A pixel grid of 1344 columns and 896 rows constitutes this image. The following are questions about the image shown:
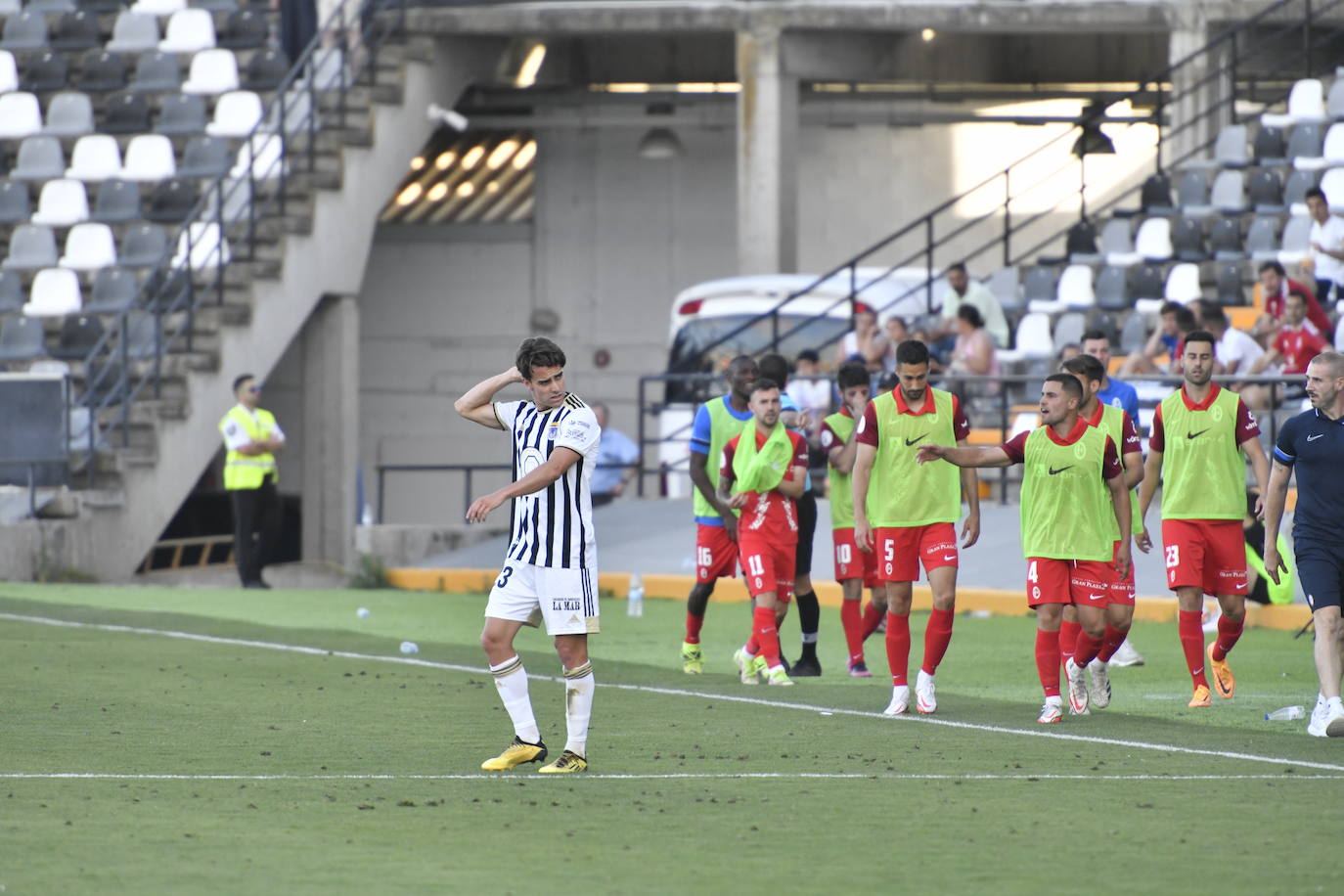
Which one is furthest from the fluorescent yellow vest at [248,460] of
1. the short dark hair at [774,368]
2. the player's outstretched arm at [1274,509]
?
the player's outstretched arm at [1274,509]

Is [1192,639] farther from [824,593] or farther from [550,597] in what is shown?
[824,593]

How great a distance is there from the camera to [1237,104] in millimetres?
32375

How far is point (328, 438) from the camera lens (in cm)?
3038

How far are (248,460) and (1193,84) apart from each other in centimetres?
1308

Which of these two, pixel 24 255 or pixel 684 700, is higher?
pixel 24 255

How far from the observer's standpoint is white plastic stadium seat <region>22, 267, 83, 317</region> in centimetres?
2795

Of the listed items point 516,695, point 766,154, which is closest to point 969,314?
point 766,154

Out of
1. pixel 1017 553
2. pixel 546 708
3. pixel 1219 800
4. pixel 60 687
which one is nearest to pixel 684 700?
pixel 546 708

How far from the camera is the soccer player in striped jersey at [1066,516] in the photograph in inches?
467

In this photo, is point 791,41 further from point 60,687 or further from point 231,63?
point 60,687

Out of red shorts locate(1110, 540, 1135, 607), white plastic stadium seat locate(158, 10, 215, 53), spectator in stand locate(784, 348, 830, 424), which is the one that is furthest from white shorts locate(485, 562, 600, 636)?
white plastic stadium seat locate(158, 10, 215, 53)

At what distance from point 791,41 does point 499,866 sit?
2402 cm

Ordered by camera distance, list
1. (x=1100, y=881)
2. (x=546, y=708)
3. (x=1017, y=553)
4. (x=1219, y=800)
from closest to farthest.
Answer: (x=1100, y=881) < (x=1219, y=800) < (x=546, y=708) < (x=1017, y=553)

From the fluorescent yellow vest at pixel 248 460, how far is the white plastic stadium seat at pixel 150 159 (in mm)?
8078
